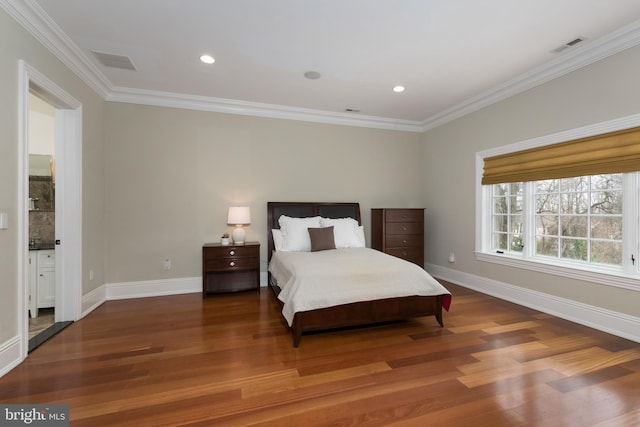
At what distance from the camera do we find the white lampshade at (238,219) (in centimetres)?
405

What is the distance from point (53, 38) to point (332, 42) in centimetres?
257

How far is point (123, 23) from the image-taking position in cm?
251

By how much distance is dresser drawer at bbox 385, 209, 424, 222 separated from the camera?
15.4 feet

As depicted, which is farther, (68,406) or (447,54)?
(447,54)

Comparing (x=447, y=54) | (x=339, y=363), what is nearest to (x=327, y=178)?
(x=447, y=54)

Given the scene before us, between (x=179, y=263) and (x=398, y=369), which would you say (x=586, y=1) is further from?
(x=179, y=263)

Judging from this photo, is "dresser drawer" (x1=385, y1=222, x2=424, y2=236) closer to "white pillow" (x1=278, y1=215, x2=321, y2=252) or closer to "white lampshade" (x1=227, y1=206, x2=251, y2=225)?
"white pillow" (x1=278, y1=215, x2=321, y2=252)

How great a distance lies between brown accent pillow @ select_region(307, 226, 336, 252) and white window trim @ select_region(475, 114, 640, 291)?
2.21 metres

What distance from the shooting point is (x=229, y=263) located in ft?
13.0

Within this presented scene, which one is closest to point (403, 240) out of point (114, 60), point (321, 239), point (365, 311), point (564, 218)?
point (321, 239)

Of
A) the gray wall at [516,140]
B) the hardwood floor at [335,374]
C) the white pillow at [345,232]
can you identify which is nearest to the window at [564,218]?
the gray wall at [516,140]

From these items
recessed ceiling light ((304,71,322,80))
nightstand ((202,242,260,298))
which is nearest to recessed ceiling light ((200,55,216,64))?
recessed ceiling light ((304,71,322,80))

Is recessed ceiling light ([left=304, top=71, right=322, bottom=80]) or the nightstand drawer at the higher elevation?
recessed ceiling light ([left=304, top=71, right=322, bottom=80])

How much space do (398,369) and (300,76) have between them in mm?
3249
